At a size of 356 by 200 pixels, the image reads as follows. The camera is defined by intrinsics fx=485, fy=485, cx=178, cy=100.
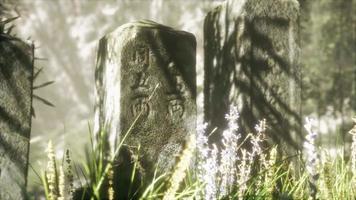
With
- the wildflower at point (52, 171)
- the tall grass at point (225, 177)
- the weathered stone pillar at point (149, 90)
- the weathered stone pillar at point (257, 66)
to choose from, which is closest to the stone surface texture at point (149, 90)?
the weathered stone pillar at point (149, 90)

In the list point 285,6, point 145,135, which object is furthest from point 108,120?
point 285,6

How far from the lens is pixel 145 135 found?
13.8 ft

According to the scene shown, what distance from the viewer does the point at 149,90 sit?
13.9 ft

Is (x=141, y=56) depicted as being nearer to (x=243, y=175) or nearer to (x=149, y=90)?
(x=149, y=90)

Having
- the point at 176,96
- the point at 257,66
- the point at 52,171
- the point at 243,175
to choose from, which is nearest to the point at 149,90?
the point at 176,96

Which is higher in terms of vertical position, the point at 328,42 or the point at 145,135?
the point at 328,42

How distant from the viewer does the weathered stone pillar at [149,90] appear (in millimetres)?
4145

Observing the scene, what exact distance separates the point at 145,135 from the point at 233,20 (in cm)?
138

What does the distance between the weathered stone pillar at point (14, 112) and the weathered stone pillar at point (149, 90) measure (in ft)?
2.59

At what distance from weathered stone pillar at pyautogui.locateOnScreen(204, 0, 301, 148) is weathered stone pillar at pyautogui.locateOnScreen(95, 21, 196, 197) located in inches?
14.1

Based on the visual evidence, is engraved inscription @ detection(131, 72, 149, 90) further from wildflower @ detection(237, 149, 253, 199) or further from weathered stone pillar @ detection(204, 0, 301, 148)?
wildflower @ detection(237, 149, 253, 199)

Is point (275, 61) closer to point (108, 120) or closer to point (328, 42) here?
point (108, 120)

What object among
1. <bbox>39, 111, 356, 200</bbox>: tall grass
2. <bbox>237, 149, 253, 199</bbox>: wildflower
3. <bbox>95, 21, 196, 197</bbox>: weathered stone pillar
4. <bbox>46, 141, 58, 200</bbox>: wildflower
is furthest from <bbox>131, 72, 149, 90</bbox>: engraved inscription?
<bbox>46, 141, 58, 200</bbox>: wildflower

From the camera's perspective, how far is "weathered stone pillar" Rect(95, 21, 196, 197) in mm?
4145
